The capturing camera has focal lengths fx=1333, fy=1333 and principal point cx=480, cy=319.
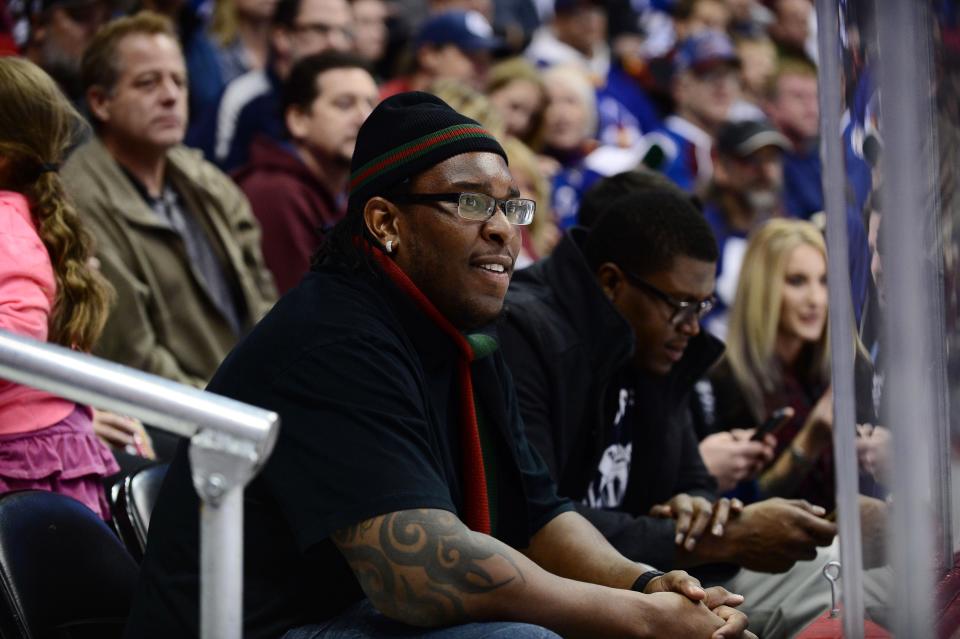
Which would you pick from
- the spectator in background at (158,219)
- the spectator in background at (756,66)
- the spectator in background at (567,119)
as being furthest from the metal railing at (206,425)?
the spectator in background at (756,66)

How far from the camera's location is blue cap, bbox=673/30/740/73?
8.38 metres

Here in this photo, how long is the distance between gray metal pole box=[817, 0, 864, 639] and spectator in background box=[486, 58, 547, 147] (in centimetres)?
497

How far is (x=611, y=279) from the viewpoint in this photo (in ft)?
12.7

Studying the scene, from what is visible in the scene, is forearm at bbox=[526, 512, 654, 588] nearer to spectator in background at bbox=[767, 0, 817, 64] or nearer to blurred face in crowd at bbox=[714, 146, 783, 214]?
blurred face in crowd at bbox=[714, 146, 783, 214]

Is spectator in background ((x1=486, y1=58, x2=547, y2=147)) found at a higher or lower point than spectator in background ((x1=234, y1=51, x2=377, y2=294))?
higher

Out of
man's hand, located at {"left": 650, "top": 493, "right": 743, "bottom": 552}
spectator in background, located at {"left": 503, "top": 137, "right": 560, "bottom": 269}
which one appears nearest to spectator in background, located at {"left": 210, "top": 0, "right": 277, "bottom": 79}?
spectator in background, located at {"left": 503, "top": 137, "right": 560, "bottom": 269}

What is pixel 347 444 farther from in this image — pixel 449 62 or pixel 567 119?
pixel 567 119

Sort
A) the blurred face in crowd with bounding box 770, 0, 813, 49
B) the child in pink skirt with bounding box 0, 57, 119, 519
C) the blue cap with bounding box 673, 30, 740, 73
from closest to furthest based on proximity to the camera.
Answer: the child in pink skirt with bounding box 0, 57, 119, 519 → the blue cap with bounding box 673, 30, 740, 73 → the blurred face in crowd with bounding box 770, 0, 813, 49

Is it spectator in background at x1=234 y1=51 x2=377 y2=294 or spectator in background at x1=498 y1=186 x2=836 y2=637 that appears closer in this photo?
spectator in background at x1=498 y1=186 x2=836 y2=637

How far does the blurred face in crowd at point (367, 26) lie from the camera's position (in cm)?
735

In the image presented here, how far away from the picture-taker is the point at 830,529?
11.1 feet

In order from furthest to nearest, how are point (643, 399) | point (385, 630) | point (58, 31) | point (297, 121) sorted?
point (297, 121) → point (58, 31) → point (643, 399) → point (385, 630)

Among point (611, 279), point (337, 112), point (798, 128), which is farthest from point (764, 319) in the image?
point (798, 128)

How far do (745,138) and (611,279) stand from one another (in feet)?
11.3
